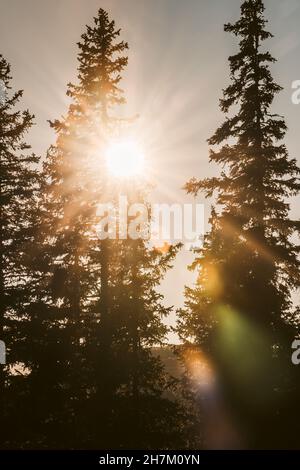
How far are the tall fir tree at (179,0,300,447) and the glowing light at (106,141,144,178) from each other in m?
2.89

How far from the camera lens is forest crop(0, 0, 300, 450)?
16.7m

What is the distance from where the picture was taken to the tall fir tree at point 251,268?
16125mm

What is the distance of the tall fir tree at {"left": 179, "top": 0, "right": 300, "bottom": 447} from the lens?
16125 millimetres

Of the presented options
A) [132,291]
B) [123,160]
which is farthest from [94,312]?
[123,160]

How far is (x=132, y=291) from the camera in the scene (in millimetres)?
19672

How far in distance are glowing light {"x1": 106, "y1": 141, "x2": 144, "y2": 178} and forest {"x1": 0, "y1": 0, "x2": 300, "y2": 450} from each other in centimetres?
7

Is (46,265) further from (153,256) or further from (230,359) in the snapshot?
(230,359)

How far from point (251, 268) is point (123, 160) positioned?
792 cm

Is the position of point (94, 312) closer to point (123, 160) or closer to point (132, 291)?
point (132, 291)

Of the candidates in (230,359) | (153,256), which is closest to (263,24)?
(153,256)

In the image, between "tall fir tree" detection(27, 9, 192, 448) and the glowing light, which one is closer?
"tall fir tree" detection(27, 9, 192, 448)

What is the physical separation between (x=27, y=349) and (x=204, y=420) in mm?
7966

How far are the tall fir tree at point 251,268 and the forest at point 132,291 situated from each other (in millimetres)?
52

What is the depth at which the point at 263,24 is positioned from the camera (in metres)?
19.7
